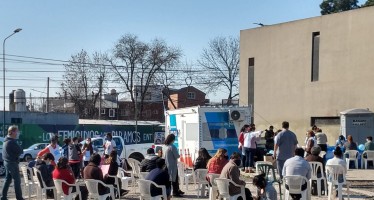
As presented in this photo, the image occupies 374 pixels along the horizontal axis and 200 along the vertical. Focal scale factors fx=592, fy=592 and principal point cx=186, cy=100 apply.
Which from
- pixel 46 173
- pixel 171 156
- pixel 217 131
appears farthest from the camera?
pixel 217 131

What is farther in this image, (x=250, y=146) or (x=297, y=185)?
(x=250, y=146)

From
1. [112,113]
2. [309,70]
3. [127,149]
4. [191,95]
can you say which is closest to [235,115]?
[127,149]

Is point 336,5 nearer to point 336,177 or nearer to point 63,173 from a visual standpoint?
point 336,177

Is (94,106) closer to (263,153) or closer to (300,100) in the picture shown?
(300,100)

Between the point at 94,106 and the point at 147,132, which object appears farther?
the point at 94,106

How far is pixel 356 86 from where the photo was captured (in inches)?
1294

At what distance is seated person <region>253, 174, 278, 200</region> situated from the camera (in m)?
10.1

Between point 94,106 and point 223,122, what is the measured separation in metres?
53.7

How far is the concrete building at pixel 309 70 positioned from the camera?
32.8 metres

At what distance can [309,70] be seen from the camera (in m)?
35.3

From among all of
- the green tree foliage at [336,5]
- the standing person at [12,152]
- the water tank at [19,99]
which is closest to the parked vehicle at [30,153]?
the standing person at [12,152]

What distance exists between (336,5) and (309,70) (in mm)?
32099

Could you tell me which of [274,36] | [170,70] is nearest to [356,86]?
[274,36]

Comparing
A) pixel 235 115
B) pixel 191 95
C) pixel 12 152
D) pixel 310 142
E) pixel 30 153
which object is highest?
pixel 191 95
